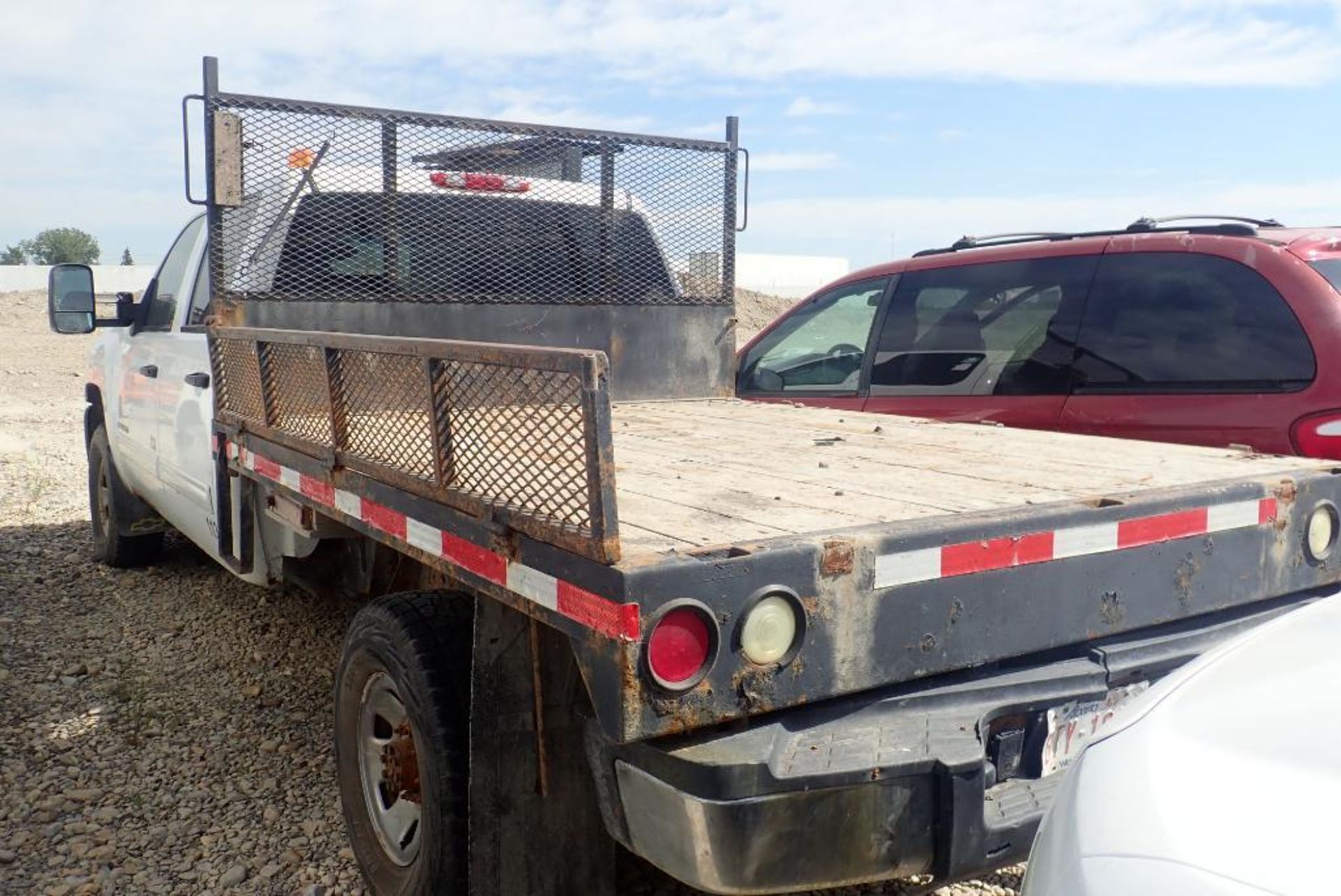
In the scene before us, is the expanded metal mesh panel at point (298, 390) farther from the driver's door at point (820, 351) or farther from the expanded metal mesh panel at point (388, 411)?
the driver's door at point (820, 351)

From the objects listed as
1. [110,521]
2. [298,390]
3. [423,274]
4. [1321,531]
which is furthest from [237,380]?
[1321,531]

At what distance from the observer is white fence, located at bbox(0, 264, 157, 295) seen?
36688 mm

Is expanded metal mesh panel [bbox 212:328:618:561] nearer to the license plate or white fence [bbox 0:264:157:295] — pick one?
the license plate

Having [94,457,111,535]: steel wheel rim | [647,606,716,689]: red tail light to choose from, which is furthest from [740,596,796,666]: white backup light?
[94,457,111,535]: steel wheel rim

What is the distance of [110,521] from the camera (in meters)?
6.50

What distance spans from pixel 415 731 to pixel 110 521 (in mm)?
4511

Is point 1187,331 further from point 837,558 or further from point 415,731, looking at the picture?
point 415,731

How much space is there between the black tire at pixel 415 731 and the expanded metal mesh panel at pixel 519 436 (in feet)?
1.44

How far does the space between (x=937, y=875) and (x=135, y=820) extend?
2.53 m

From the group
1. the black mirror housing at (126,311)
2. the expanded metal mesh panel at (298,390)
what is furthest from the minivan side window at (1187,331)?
the black mirror housing at (126,311)

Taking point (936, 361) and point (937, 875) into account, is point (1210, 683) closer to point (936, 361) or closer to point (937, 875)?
point (937, 875)

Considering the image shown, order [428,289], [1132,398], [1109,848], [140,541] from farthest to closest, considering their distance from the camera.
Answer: [140,541]
[428,289]
[1132,398]
[1109,848]

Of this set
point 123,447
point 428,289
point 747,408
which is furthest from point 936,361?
point 123,447

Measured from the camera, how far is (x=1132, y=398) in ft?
14.6
